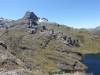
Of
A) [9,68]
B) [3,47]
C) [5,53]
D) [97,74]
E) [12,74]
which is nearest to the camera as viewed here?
[12,74]

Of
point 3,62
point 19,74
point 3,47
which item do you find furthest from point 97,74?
point 19,74

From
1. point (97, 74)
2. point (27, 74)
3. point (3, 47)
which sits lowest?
point (97, 74)

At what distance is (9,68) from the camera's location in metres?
55.8

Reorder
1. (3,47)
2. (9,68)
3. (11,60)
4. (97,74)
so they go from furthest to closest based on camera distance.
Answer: (97,74)
(3,47)
(11,60)
(9,68)

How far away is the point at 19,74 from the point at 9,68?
9.94 metres

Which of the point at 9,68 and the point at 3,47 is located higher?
the point at 3,47

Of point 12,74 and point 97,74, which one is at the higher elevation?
point 12,74

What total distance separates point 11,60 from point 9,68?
492cm

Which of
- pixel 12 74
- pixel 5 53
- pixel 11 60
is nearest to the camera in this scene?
pixel 12 74

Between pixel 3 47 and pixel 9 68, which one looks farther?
pixel 3 47

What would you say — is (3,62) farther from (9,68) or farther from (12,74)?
(12,74)

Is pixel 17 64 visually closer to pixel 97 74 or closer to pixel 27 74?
pixel 27 74

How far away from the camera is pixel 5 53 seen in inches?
2665

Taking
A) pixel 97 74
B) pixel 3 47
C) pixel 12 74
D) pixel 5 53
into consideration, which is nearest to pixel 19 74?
pixel 12 74
